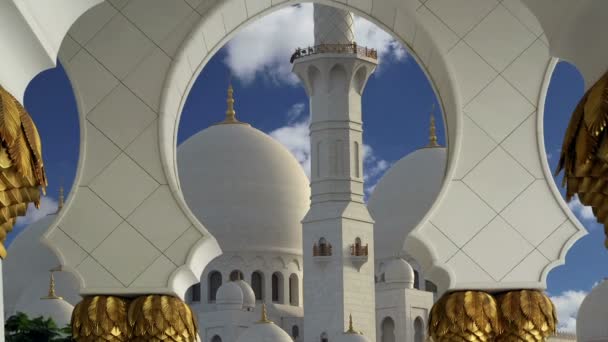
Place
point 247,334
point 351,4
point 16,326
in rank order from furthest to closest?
1. point 247,334
2. point 16,326
3. point 351,4

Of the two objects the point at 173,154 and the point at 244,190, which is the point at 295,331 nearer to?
the point at 244,190

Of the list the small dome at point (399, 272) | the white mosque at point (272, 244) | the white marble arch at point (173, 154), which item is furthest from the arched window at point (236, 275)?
the white marble arch at point (173, 154)

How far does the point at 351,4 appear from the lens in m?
8.42

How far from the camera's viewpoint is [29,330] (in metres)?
23.5

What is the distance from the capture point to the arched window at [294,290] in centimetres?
4551

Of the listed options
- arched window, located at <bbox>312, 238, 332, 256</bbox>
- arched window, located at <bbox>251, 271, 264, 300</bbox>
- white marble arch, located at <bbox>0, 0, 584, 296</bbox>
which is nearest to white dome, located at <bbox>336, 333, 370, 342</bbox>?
arched window, located at <bbox>312, 238, 332, 256</bbox>

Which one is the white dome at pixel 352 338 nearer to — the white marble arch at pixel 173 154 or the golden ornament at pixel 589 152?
the white marble arch at pixel 173 154

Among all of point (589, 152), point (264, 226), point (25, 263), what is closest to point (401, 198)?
Answer: point (264, 226)

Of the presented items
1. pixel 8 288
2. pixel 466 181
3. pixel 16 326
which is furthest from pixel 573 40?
pixel 8 288

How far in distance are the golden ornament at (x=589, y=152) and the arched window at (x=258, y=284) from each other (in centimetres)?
3978

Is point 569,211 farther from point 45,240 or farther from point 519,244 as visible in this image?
point 45,240

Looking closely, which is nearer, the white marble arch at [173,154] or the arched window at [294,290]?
the white marble arch at [173,154]

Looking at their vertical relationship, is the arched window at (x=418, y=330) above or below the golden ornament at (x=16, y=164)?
above

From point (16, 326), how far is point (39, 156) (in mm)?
18400
